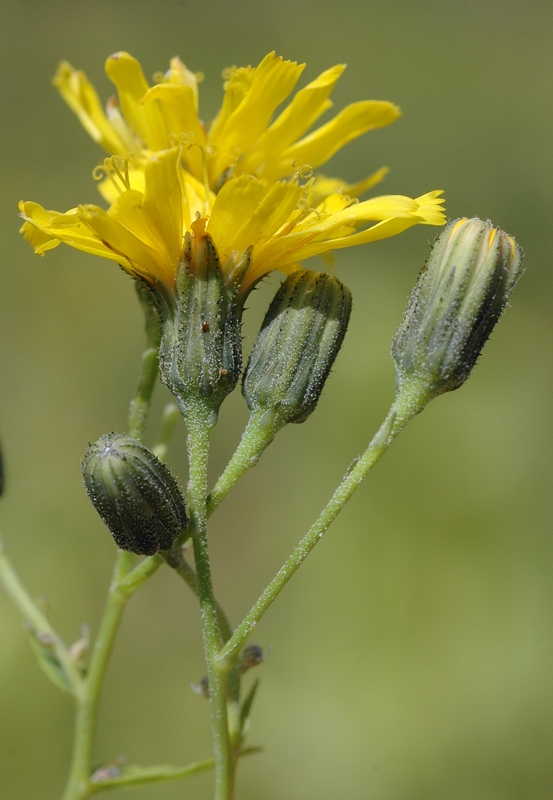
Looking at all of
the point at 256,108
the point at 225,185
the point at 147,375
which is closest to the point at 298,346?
the point at 225,185

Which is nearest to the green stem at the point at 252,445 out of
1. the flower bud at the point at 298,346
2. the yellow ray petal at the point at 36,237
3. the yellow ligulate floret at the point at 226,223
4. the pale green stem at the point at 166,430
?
the flower bud at the point at 298,346

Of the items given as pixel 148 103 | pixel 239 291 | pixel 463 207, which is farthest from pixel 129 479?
pixel 463 207

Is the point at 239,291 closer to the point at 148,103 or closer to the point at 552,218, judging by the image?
the point at 148,103

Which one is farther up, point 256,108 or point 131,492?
point 256,108

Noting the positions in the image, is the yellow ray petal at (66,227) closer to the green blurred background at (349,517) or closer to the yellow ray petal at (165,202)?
the yellow ray petal at (165,202)

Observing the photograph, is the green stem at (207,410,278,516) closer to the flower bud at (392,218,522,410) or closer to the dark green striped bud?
the dark green striped bud

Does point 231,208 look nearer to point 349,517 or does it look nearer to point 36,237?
point 36,237

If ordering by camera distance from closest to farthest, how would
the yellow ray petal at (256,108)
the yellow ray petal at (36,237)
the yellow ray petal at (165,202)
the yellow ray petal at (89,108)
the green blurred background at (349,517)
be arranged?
the yellow ray petal at (165,202)
the yellow ray petal at (36,237)
the yellow ray petal at (256,108)
the yellow ray petal at (89,108)
the green blurred background at (349,517)
